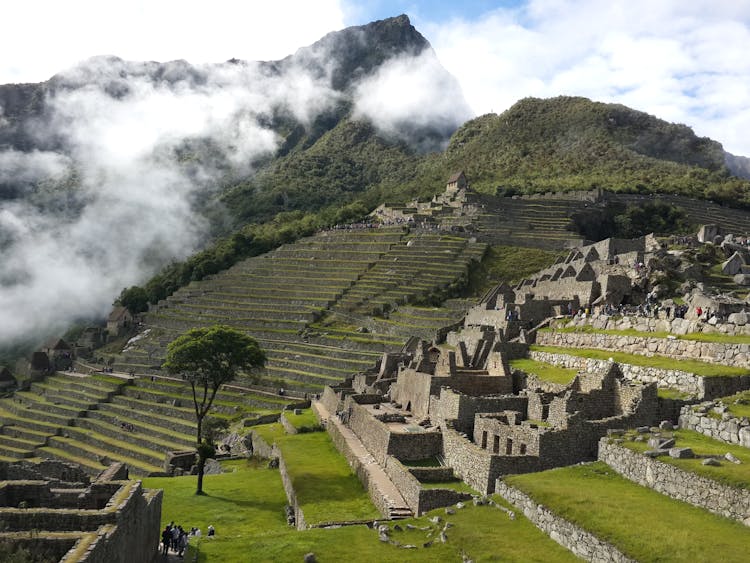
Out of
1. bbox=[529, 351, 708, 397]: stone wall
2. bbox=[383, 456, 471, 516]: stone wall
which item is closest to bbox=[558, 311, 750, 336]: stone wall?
bbox=[529, 351, 708, 397]: stone wall

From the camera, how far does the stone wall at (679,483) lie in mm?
10660

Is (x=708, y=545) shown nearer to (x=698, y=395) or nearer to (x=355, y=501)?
(x=698, y=395)

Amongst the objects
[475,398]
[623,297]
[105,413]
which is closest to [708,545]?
[475,398]

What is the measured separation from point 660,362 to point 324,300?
3774 centimetres

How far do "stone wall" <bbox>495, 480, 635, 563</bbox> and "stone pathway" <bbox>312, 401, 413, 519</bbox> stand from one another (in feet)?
12.0

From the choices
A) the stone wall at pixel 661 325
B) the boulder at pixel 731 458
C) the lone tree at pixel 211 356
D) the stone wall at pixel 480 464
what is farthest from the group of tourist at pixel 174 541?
the stone wall at pixel 661 325

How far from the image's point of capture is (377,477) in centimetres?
1983

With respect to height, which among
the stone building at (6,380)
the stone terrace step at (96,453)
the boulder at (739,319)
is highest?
the boulder at (739,319)

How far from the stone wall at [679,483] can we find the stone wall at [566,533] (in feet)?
6.71

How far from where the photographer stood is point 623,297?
28812 mm

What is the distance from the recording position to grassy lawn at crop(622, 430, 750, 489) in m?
11.0

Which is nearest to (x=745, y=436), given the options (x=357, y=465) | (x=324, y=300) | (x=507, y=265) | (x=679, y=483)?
(x=679, y=483)

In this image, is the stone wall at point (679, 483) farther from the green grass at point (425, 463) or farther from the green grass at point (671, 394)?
the green grass at point (425, 463)

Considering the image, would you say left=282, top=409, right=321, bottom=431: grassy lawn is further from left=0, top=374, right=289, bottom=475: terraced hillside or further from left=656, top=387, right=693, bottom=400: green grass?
left=656, top=387, right=693, bottom=400: green grass
